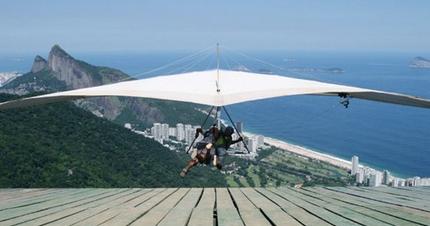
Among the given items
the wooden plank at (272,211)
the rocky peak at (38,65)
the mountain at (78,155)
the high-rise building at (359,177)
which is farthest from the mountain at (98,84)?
the wooden plank at (272,211)

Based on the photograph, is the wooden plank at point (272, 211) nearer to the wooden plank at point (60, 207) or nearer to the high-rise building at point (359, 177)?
the wooden plank at point (60, 207)

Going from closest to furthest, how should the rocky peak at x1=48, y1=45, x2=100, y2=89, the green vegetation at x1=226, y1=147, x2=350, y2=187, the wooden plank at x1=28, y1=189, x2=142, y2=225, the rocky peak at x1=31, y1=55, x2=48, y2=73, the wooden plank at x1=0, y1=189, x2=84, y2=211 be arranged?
the wooden plank at x1=28, y1=189, x2=142, y2=225
the wooden plank at x1=0, y1=189, x2=84, y2=211
the green vegetation at x1=226, y1=147, x2=350, y2=187
the rocky peak at x1=48, y1=45, x2=100, y2=89
the rocky peak at x1=31, y1=55, x2=48, y2=73

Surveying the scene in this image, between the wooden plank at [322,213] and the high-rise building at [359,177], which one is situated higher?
the wooden plank at [322,213]

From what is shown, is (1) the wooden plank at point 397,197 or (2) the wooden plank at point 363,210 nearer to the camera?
(2) the wooden plank at point 363,210

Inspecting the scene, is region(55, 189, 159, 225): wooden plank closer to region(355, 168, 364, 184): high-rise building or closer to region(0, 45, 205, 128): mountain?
region(355, 168, 364, 184): high-rise building

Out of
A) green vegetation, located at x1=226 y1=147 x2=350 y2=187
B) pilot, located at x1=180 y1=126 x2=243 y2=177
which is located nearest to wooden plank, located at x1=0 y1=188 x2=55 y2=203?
pilot, located at x1=180 y1=126 x2=243 y2=177

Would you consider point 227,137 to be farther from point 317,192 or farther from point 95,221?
point 95,221

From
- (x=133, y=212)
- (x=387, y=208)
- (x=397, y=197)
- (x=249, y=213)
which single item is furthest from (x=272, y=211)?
(x=397, y=197)
